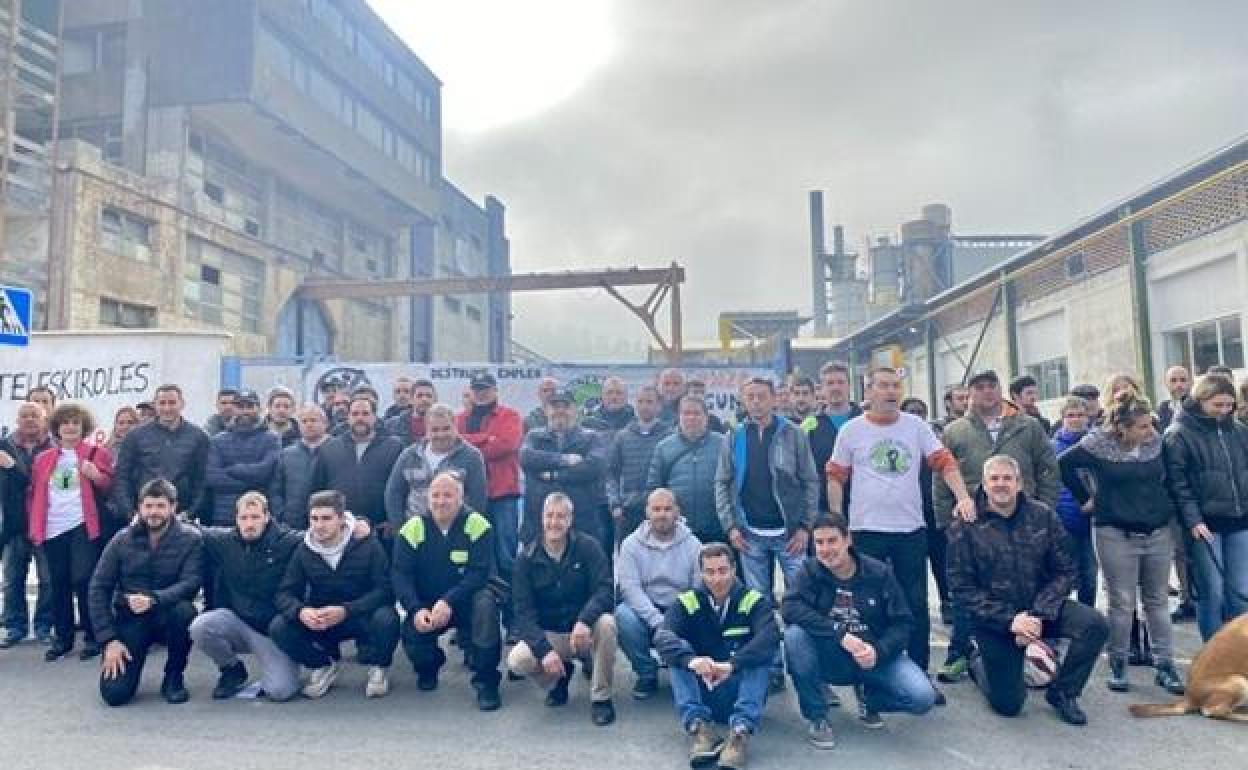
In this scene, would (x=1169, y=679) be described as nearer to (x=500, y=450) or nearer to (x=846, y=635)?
(x=846, y=635)

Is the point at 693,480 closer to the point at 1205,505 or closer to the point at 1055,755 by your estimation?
the point at 1055,755

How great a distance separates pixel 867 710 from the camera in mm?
4406

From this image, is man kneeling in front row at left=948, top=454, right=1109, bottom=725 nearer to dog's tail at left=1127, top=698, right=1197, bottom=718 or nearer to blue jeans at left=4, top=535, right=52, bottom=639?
dog's tail at left=1127, top=698, right=1197, bottom=718

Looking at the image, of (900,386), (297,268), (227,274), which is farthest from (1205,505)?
(297,268)

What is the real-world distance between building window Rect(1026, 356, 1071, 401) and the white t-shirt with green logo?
14.4m

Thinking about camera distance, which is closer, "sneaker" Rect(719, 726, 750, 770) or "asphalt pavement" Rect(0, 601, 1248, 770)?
"sneaker" Rect(719, 726, 750, 770)

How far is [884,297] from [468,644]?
3265 cm

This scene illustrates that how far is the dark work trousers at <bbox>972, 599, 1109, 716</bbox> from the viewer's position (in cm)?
A: 441

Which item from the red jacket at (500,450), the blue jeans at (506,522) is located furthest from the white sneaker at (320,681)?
the red jacket at (500,450)

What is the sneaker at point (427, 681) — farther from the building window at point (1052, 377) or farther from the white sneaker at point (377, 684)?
the building window at point (1052, 377)

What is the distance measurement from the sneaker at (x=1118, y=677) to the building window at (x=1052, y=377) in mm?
14231

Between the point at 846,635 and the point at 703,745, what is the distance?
0.98 meters

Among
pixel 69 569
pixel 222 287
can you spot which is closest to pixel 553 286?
pixel 222 287

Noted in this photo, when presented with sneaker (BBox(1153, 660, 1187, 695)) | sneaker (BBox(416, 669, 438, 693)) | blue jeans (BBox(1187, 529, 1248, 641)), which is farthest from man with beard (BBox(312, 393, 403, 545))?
blue jeans (BBox(1187, 529, 1248, 641))
